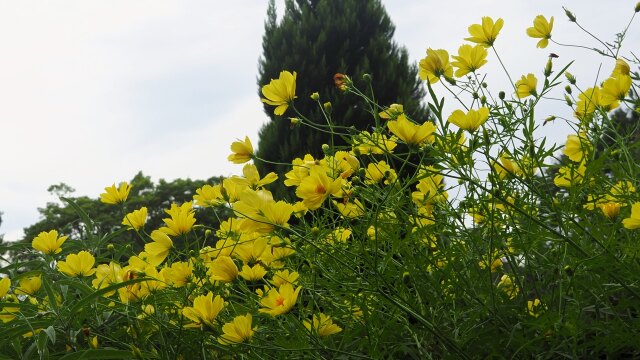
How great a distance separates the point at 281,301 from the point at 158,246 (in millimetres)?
385

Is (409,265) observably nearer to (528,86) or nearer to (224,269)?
(224,269)

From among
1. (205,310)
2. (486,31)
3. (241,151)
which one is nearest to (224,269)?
(205,310)

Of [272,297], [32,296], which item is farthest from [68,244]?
[272,297]

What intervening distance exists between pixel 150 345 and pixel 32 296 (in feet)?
1.05

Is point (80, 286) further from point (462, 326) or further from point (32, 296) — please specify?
point (462, 326)

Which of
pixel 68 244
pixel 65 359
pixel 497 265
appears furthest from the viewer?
pixel 68 244

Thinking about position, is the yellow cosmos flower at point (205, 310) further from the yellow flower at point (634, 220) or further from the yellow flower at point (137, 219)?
the yellow flower at point (634, 220)

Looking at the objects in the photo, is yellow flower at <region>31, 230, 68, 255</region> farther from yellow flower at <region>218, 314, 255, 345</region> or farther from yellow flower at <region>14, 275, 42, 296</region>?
yellow flower at <region>218, 314, 255, 345</region>

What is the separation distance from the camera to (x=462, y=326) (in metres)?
1.37

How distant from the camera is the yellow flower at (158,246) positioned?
5.10 feet

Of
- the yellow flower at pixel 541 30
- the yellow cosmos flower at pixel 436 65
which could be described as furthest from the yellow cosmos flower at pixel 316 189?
the yellow flower at pixel 541 30

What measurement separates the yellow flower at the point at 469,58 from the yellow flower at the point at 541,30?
237 mm

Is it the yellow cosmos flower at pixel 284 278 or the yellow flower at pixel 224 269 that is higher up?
the yellow flower at pixel 224 269

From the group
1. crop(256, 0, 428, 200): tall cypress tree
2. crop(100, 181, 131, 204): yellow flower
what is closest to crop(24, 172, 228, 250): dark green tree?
crop(256, 0, 428, 200): tall cypress tree
